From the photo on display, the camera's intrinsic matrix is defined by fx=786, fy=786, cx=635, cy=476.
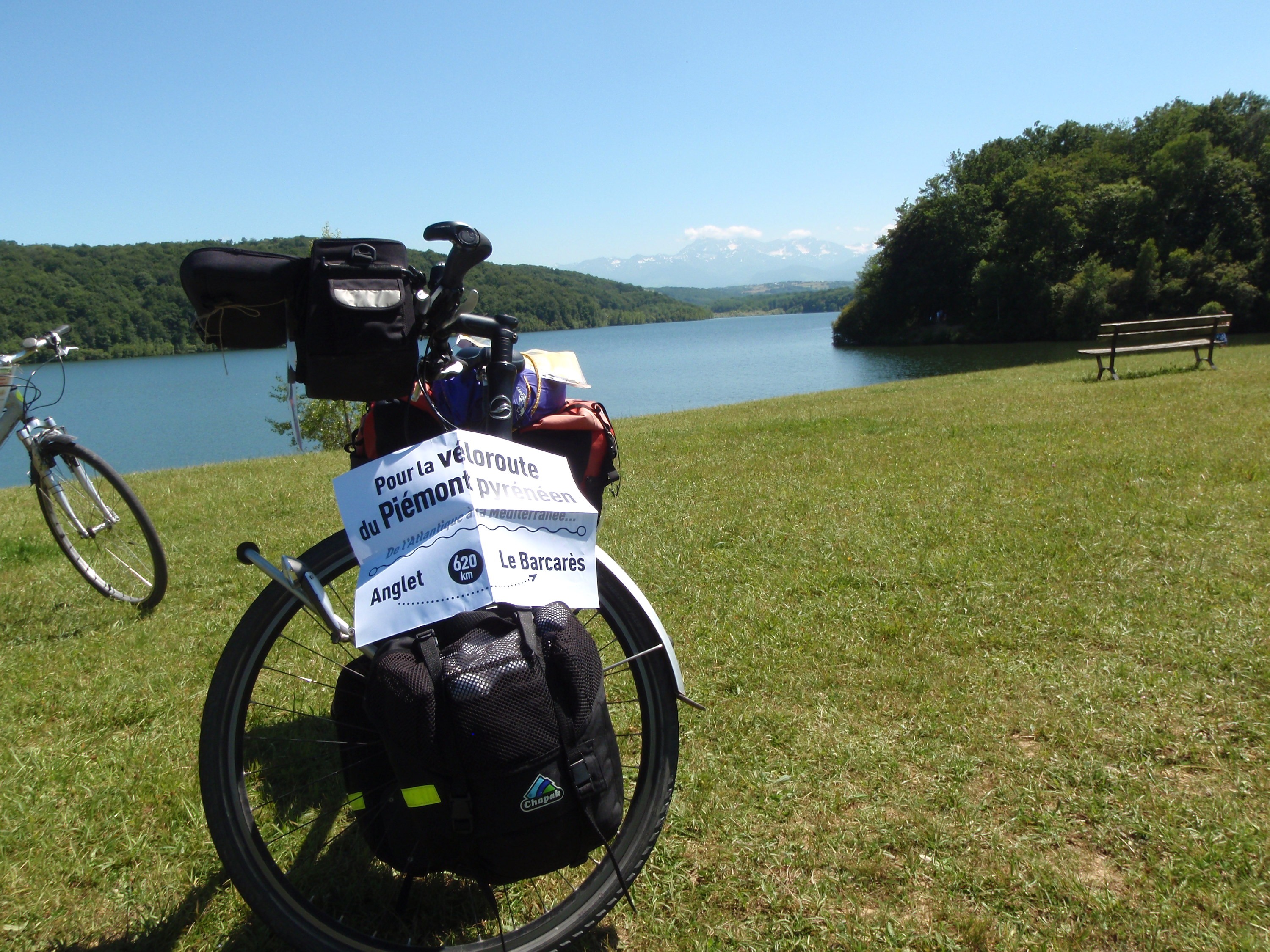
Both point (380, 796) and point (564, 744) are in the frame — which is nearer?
point (564, 744)

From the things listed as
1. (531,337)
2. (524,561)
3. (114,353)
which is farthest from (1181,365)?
(531,337)

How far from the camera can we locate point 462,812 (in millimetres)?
1535

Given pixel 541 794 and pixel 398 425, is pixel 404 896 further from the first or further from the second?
pixel 398 425

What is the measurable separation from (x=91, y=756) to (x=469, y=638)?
2225 millimetres

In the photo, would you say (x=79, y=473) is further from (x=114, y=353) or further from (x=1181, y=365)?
(x=114, y=353)

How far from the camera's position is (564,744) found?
1.57 m

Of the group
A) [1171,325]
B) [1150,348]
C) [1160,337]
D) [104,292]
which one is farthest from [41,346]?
[104,292]

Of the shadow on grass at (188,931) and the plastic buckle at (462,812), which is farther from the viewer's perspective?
the shadow on grass at (188,931)

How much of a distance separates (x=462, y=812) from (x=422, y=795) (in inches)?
3.5

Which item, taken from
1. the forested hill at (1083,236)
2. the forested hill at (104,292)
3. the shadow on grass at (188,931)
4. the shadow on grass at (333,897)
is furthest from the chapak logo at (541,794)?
the forested hill at (1083,236)

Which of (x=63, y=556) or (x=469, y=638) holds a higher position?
(x=469, y=638)

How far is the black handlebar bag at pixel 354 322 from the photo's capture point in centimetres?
168

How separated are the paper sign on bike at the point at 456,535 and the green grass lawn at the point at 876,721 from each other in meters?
1.01

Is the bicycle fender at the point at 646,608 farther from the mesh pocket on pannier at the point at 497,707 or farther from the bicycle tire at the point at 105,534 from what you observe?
the bicycle tire at the point at 105,534
